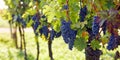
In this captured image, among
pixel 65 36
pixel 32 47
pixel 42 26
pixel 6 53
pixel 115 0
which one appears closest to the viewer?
pixel 115 0

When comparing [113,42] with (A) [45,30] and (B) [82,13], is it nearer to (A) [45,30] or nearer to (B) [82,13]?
(B) [82,13]

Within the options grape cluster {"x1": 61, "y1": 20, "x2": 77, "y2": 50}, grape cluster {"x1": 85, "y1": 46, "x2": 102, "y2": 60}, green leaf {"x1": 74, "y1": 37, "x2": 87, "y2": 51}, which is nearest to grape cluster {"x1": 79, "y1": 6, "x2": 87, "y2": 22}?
grape cluster {"x1": 61, "y1": 20, "x2": 77, "y2": 50}

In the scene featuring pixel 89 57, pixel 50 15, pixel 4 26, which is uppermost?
pixel 50 15

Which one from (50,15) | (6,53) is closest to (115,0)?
(50,15)

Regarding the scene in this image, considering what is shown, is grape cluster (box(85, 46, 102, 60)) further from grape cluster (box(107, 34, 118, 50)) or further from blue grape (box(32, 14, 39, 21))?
blue grape (box(32, 14, 39, 21))

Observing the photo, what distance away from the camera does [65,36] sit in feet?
10.3

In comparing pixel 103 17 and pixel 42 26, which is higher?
pixel 103 17

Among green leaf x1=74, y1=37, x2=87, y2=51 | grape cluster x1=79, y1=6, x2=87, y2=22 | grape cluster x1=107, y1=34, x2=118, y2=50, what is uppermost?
grape cluster x1=79, y1=6, x2=87, y2=22

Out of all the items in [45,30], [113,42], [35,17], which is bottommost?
[45,30]

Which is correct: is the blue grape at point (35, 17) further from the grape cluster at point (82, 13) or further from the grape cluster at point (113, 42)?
the grape cluster at point (113, 42)

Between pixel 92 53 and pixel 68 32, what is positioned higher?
pixel 68 32

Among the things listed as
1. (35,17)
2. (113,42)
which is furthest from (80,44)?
(35,17)

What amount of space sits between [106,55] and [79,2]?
19.3 ft

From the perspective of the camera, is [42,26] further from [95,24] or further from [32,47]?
[32,47]
